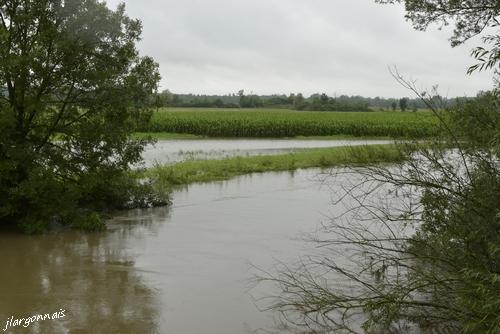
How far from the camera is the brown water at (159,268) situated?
25.6 feet

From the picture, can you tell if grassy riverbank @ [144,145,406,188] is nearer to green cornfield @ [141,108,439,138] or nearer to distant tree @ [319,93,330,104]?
green cornfield @ [141,108,439,138]

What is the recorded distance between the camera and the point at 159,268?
1030cm

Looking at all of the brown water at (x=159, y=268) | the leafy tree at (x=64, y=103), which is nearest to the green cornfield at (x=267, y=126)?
the brown water at (x=159, y=268)

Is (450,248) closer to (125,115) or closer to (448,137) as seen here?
(448,137)

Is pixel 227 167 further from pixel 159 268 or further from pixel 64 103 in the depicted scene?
pixel 159 268

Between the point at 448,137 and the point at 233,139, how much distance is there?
43365mm

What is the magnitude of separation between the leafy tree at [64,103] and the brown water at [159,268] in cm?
99

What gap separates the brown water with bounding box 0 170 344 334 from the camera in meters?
7.79

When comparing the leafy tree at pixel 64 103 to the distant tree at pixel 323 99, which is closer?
the leafy tree at pixel 64 103

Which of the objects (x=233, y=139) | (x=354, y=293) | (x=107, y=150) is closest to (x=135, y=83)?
(x=107, y=150)

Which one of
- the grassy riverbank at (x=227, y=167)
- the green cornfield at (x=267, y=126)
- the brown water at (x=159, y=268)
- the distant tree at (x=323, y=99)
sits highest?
the distant tree at (x=323, y=99)

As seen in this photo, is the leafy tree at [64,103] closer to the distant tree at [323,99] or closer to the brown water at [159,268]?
the brown water at [159,268]

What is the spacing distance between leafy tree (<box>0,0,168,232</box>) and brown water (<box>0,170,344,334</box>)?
99 centimetres

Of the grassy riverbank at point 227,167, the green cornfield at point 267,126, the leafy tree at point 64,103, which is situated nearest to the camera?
the leafy tree at point 64,103
